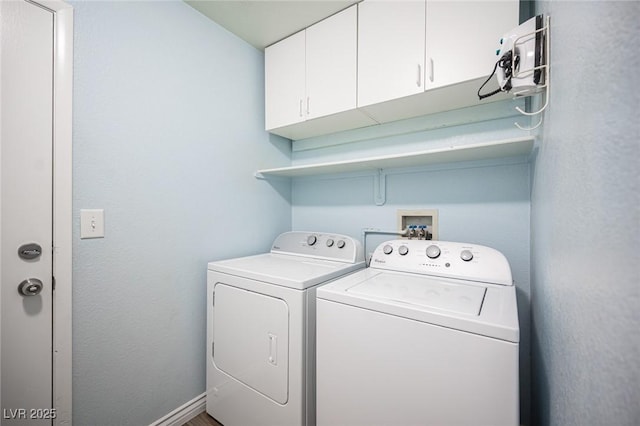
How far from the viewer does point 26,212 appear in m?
1.09

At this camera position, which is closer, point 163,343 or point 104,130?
point 104,130

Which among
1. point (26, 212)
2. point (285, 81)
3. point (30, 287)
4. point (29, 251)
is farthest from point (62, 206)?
point (285, 81)

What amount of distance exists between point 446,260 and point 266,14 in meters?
1.84

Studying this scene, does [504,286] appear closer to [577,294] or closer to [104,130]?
[577,294]

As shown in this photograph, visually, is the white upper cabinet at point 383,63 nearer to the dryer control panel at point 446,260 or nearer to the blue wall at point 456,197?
the blue wall at point 456,197

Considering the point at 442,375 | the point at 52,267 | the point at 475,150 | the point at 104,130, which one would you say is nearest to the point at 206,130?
the point at 104,130

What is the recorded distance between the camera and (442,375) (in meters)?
0.87

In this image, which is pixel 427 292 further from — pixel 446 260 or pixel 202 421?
pixel 202 421

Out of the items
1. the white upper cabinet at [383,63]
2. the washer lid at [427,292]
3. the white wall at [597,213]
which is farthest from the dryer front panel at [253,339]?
the white upper cabinet at [383,63]

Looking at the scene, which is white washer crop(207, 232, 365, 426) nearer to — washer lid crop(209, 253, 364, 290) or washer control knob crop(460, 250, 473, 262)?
washer lid crop(209, 253, 364, 290)

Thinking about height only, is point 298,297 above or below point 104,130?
below

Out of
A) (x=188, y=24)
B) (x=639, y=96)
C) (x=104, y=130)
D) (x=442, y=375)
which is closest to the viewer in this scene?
(x=639, y=96)

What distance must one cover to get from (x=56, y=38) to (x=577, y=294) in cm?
200

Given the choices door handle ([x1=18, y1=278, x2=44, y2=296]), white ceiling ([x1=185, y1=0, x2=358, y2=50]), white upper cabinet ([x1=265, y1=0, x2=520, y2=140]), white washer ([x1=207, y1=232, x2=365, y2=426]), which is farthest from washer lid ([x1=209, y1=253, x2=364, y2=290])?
white ceiling ([x1=185, y1=0, x2=358, y2=50])
